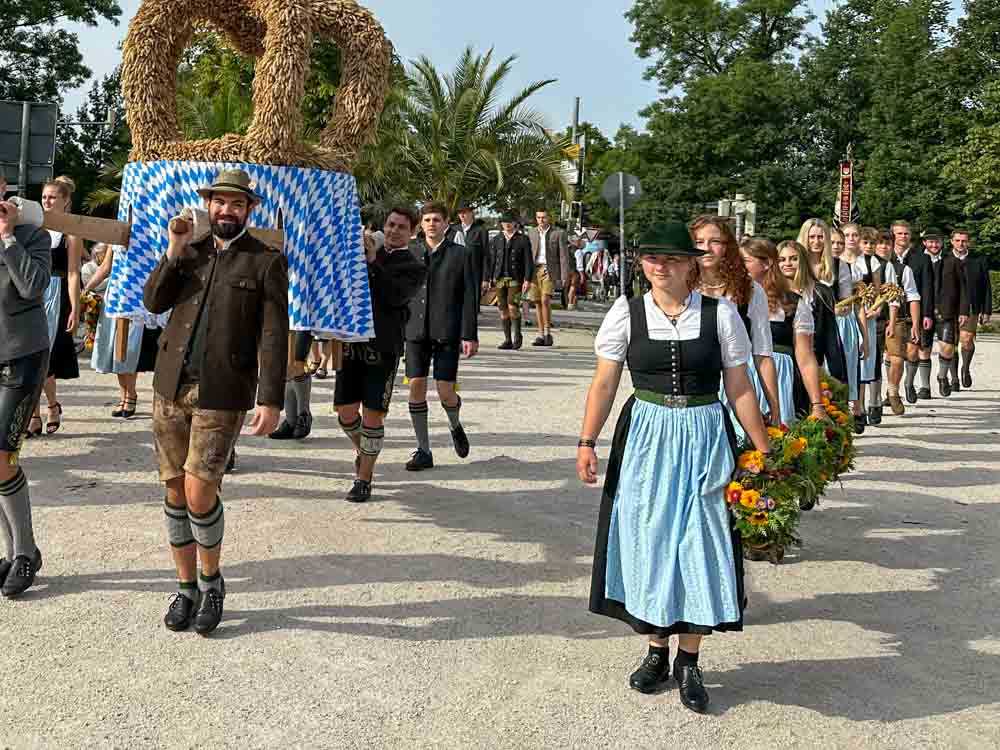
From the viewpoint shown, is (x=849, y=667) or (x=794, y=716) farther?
(x=849, y=667)

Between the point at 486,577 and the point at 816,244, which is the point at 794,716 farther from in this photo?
the point at 816,244

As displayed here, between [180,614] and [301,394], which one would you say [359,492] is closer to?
[301,394]

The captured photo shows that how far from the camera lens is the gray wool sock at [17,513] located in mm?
5914

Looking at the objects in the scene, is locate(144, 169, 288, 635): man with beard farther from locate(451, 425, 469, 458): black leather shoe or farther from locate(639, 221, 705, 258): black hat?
locate(451, 425, 469, 458): black leather shoe

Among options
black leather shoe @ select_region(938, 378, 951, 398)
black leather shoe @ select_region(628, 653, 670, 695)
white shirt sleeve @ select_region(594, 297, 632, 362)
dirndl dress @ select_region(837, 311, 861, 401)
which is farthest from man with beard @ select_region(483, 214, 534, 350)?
black leather shoe @ select_region(628, 653, 670, 695)

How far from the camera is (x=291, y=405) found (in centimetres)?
1055

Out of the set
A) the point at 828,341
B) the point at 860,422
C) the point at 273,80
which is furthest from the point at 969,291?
the point at 273,80

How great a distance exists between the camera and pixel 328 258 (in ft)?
22.6

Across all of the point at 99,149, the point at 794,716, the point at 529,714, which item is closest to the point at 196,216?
the point at 529,714

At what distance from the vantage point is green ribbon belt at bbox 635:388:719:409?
498 centimetres

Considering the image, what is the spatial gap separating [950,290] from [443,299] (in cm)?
892

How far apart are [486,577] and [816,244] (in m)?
4.21

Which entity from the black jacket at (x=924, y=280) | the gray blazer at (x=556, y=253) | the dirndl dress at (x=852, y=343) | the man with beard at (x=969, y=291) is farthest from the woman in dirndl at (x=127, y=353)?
the man with beard at (x=969, y=291)

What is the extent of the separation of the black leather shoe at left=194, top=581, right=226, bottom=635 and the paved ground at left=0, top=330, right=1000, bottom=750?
6cm
